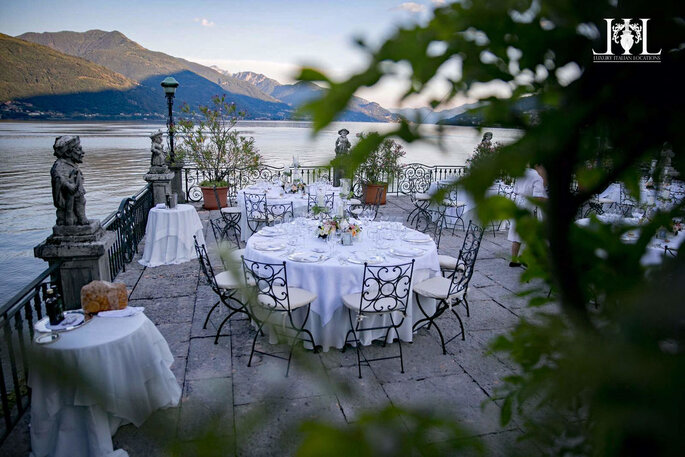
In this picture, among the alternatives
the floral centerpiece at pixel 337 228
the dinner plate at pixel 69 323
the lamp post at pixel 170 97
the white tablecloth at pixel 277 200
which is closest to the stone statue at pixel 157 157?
the lamp post at pixel 170 97

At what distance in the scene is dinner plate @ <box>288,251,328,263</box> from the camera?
4941mm

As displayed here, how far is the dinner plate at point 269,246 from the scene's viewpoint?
527 centimetres

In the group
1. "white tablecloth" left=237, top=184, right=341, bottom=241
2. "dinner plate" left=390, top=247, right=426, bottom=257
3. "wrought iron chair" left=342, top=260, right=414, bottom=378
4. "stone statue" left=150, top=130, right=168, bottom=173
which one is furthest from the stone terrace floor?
"stone statue" left=150, top=130, right=168, bottom=173

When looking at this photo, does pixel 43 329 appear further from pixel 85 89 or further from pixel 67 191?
pixel 85 89

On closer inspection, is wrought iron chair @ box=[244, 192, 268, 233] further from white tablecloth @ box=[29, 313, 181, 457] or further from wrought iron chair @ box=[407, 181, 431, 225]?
white tablecloth @ box=[29, 313, 181, 457]

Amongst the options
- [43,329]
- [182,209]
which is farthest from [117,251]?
[43,329]

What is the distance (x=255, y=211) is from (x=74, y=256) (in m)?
4.12

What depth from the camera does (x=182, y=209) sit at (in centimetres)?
806

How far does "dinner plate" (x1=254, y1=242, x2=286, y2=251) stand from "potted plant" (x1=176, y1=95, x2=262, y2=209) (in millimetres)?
8005

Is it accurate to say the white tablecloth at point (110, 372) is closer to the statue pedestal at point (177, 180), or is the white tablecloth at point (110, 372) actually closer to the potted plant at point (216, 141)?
the potted plant at point (216, 141)

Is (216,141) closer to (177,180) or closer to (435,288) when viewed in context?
(177,180)

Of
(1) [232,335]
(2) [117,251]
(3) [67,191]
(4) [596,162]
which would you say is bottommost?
(1) [232,335]

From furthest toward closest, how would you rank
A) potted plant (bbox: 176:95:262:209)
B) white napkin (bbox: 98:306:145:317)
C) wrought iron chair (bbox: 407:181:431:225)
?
1. potted plant (bbox: 176:95:262:209)
2. wrought iron chair (bbox: 407:181:431:225)
3. white napkin (bbox: 98:306:145:317)

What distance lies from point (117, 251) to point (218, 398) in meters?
7.65
